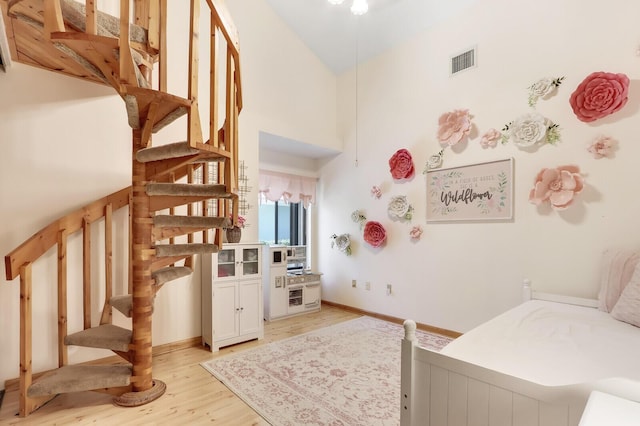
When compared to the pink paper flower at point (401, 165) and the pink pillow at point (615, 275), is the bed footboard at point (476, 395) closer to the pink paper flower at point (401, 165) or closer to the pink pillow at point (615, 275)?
the pink pillow at point (615, 275)

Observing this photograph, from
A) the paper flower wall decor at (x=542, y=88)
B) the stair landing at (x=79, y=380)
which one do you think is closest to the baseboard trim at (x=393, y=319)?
the paper flower wall decor at (x=542, y=88)

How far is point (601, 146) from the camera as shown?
2508mm

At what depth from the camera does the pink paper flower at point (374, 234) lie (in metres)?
3.96

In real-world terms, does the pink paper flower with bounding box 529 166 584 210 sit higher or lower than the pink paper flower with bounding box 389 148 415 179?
lower

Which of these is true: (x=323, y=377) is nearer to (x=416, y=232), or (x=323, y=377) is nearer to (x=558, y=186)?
(x=416, y=232)

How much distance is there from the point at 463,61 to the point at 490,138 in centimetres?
94

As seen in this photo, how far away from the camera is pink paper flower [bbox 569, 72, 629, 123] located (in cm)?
242

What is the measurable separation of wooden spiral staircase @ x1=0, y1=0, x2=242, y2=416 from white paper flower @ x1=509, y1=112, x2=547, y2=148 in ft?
8.44

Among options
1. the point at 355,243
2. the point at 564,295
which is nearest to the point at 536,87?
the point at 564,295

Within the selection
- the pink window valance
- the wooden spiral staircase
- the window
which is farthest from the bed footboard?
the window

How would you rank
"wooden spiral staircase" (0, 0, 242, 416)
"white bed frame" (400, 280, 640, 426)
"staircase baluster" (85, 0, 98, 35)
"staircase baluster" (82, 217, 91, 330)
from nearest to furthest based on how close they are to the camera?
1. "white bed frame" (400, 280, 640, 426)
2. "staircase baluster" (85, 0, 98, 35)
3. "wooden spiral staircase" (0, 0, 242, 416)
4. "staircase baluster" (82, 217, 91, 330)

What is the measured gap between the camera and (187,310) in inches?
122

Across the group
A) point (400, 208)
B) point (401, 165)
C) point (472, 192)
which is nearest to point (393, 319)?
point (400, 208)

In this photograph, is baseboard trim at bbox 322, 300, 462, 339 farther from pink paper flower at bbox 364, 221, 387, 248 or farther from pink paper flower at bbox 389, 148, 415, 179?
pink paper flower at bbox 389, 148, 415, 179
